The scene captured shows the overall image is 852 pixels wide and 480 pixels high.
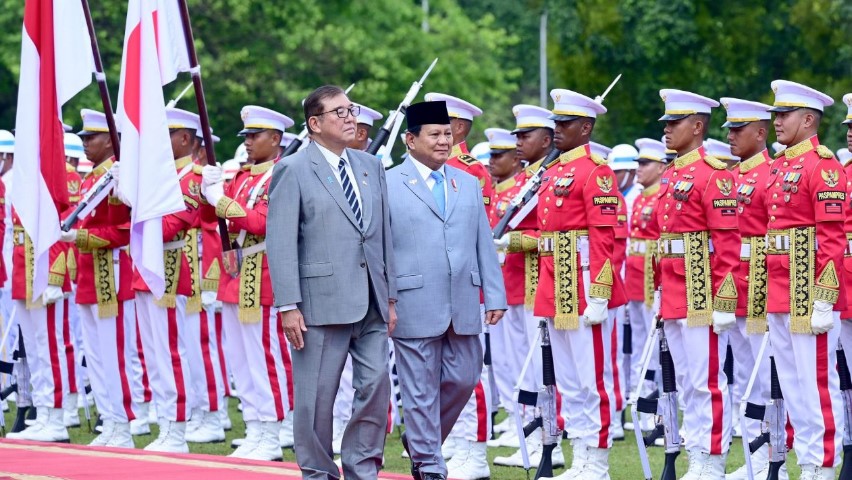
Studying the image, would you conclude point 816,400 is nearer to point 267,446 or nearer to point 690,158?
point 690,158

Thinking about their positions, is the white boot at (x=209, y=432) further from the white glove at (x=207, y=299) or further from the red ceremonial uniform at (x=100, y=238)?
the red ceremonial uniform at (x=100, y=238)

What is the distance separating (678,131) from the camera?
10703 mm

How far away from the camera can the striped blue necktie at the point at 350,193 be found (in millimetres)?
8580

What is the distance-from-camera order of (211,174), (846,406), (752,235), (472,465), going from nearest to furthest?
(846,406) < (752,235) < (211,174) < (472,465)

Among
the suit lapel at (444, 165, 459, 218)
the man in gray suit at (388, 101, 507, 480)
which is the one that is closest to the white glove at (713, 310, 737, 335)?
the man in gray suit at (388, 101, 507, 480)

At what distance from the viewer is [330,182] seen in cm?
855

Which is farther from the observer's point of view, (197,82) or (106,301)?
(106,301)

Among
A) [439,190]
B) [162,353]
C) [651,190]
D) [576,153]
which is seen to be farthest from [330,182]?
[651,190]

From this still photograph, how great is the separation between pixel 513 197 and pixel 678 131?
2.03 m

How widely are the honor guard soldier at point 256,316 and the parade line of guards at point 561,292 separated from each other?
15 mm

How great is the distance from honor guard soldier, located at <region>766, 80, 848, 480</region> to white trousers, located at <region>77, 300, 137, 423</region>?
4.94 metres

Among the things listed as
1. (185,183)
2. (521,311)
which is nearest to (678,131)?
(521,311)

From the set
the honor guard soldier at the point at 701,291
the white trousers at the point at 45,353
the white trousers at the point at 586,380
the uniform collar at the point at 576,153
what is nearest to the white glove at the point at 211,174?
the uniform collar at the point at 576,153

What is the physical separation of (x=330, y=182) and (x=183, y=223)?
3.97 meters
